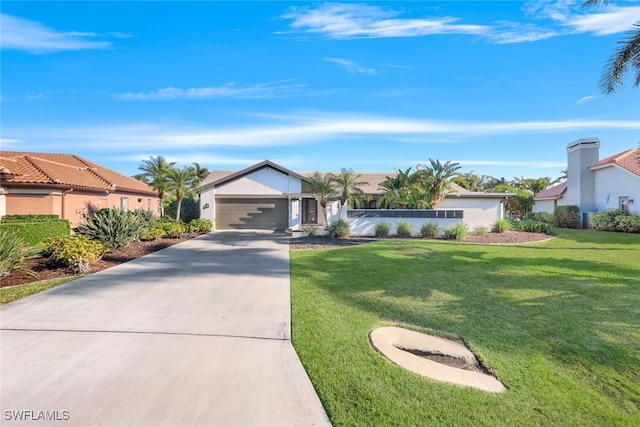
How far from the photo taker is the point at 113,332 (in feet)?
15.7

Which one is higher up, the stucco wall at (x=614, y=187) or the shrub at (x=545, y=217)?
the stucco wall at (x=614, y=187)

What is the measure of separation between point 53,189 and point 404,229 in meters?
18.4

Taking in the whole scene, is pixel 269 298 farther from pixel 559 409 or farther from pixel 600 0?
pixel 600 0

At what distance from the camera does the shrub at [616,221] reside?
19.2m

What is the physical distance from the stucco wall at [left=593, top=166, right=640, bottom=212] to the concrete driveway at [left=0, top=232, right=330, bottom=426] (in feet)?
79.9

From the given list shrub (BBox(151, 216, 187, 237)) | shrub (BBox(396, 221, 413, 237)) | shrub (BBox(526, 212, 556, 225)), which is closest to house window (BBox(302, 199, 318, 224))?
shrub (BBox(396, 221, 413, 237))

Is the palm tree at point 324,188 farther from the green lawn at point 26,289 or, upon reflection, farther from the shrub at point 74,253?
the green lawn at point 26,289

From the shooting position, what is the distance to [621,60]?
36.1 feet

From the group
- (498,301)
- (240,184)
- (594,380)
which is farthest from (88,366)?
(240,184)

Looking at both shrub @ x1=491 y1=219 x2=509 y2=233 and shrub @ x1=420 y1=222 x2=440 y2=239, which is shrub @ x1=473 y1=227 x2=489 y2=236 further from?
shrub @ x1=420 y1=222 x2=440 y2=239

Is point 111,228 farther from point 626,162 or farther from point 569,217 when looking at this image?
point 626,162

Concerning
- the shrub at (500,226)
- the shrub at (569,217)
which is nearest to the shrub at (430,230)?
the shrub at (500,226)

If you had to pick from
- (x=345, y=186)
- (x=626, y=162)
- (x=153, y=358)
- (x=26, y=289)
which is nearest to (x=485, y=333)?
(x=153, y=358)

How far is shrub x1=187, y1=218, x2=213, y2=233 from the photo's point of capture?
20.2 metres
